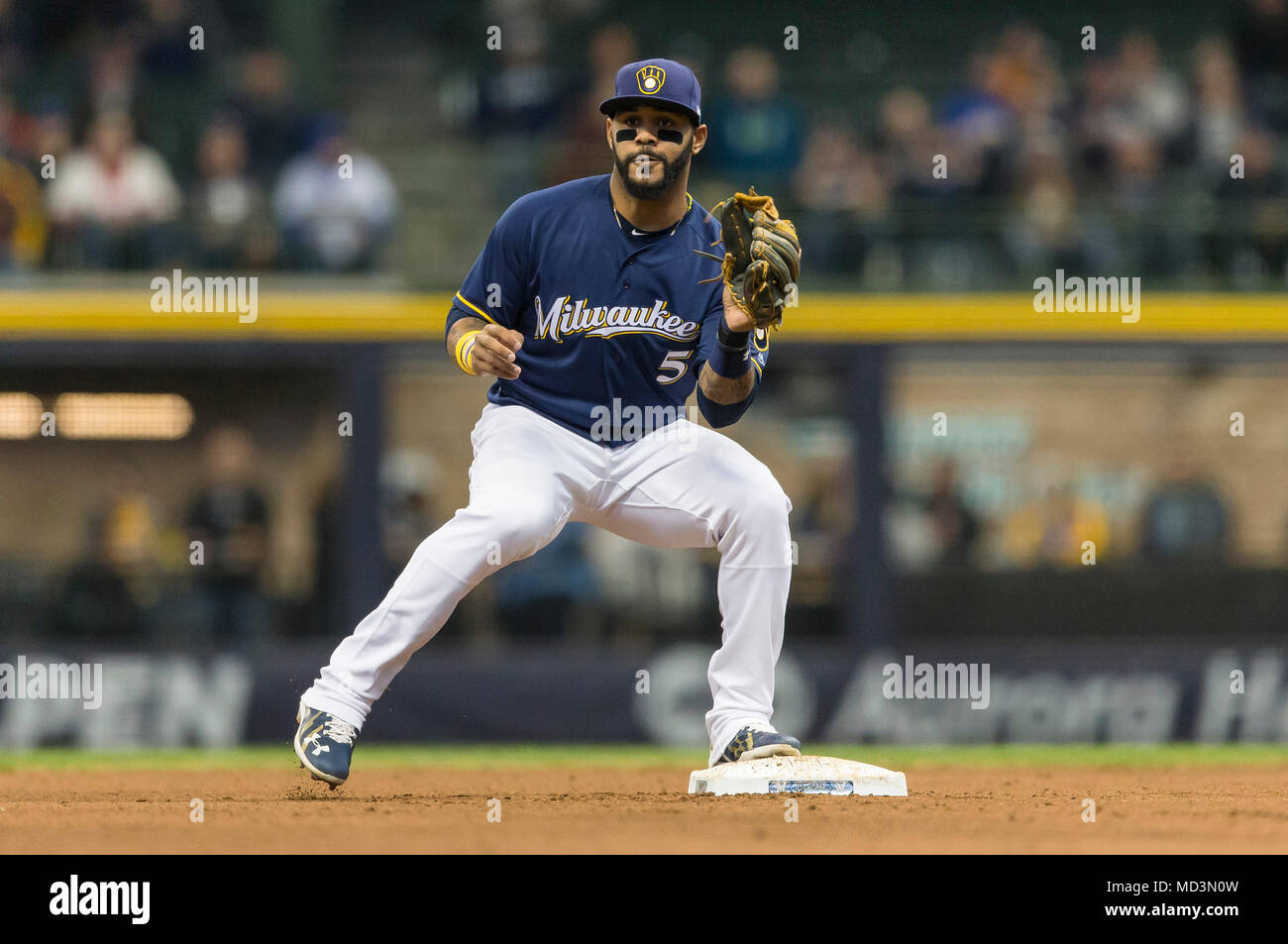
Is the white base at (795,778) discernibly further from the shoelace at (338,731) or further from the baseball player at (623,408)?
the shoelace at (338,731)

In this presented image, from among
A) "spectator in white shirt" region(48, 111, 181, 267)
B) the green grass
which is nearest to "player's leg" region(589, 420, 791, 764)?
the green grass

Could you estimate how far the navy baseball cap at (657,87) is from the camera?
5.30 m

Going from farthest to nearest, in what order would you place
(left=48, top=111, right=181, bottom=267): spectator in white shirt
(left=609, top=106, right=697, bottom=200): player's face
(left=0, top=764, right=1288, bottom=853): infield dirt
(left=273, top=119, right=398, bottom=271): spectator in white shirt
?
1. (left=273, top=119, right=398, bottom=271): spectator in white shirt
2. (left=48, top=111, right=181, bottom=267): spectator in white shirt
3. (left=609, top=106, right=697, bottom=200): player's face
4. (left=0, top=764, right=1288, bottom=853): infield dirt

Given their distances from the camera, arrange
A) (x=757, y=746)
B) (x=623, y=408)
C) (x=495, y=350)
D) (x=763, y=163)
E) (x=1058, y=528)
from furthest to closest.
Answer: (x=763, y=163)
(x=1058, y=528)
(x=623, y=408)
(x=757, y=746)
(x=495, y=350)

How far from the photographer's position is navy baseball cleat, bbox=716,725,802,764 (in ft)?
17.5

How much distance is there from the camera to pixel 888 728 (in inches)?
449

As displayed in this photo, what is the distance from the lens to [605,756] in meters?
10.3

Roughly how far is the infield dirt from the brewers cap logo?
2038 millimetres

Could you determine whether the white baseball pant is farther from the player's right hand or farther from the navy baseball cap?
the navy baseball cap

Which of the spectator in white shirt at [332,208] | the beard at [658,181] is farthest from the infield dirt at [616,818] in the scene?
the spectator in white shirt at [332,208]

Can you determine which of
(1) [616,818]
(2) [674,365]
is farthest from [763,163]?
(1) [616,818]

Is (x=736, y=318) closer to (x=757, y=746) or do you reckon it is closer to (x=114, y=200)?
(x=757, y=746)

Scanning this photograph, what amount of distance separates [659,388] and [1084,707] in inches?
264

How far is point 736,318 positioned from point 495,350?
2.23 feet
